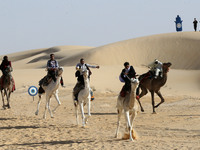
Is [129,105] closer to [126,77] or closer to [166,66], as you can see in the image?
[126,77]

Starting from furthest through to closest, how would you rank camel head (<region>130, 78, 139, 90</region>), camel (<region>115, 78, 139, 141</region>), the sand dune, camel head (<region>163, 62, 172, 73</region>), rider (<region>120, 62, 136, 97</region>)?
the sand dune, camel head (<region>163, 62, 172, 73</region>), rider (<region>120, 62, 136, 97</region>), camel (<region>115, 78, 139, 141</region>), camel head (<region>130, 78, 139, 90</region>)

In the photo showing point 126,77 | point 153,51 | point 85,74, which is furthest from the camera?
point 153,51

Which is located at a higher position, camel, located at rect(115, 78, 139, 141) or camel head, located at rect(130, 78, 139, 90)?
camel head, located at rect(130, 78, 139, 90)

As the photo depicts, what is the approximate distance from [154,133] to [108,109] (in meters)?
8.81

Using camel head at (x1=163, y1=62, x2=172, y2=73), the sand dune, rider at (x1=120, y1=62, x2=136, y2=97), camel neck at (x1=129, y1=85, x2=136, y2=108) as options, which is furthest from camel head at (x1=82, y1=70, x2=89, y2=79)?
the sand dune

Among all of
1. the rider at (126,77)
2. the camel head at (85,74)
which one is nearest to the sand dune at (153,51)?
the camel head at (85,74)

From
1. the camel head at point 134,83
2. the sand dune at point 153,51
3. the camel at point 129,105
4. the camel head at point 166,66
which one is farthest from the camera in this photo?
the sand dune at point 153,51

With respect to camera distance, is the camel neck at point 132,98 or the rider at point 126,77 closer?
the camel neck at point 132,98

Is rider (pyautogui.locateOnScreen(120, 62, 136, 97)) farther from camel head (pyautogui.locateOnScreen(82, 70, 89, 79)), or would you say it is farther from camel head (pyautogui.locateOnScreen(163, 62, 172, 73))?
camel head (pyautogui.locateOnScreen(163, 62, 172, 73))

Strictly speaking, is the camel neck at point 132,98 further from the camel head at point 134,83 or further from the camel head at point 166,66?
the camel head at point 166,66

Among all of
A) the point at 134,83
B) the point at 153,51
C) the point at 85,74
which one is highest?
the point at 153,51

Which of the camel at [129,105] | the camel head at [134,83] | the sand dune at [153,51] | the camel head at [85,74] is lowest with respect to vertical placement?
the camel at [129,105]

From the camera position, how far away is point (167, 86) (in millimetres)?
36812

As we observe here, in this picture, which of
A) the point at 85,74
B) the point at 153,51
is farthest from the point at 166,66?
the point at 153,51
